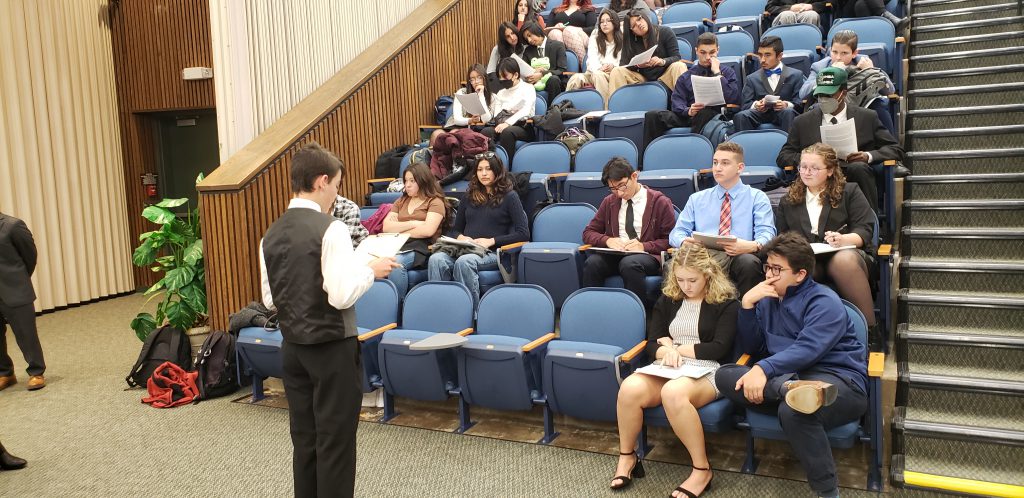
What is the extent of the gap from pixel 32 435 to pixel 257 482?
1.57m

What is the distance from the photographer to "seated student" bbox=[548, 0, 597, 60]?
7363mm

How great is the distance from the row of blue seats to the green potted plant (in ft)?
2.43

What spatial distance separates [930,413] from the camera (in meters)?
3.29

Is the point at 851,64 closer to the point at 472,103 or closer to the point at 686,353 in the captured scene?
the point at 686,353

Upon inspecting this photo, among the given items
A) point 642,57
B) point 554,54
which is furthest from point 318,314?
point 554,54

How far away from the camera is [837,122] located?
14.4ft

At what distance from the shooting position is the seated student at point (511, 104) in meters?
6.06

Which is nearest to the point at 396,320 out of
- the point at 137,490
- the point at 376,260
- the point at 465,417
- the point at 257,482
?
the point at 465,417

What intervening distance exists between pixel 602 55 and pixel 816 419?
4400mm

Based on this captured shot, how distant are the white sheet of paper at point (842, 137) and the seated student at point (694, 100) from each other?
49.8 inches

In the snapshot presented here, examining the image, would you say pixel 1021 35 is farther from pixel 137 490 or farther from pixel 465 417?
pixel 137 490

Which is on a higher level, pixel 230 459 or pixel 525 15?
pixel 525 15

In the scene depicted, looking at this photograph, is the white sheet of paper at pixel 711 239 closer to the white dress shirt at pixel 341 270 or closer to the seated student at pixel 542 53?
the white dress shirt at pixel 341 270

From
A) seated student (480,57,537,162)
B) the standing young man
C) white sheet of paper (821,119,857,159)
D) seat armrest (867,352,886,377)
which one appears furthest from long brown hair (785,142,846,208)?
seated student (480,57,537,162)
